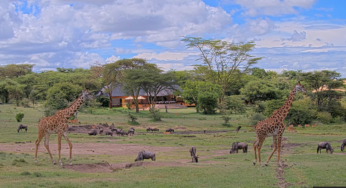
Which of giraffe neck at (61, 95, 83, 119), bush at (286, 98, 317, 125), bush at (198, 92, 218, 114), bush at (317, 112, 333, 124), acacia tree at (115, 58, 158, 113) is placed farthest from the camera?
bush at (198, 92, 218, 114)

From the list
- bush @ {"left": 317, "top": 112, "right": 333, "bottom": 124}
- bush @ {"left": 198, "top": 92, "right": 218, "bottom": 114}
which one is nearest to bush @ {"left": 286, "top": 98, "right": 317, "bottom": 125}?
bush @ {"left": 317, "top": 112, "right": 333, "bottom": 124}

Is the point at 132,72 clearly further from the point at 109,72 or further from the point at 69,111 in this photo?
the point at 69,111

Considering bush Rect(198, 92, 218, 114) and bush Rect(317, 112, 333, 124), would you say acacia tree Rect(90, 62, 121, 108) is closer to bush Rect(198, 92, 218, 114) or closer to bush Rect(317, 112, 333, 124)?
bush Rect(198, 92, 218, 114)

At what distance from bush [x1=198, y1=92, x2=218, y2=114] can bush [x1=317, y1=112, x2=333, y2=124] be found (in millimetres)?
16716

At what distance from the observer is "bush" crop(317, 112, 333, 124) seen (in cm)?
3997

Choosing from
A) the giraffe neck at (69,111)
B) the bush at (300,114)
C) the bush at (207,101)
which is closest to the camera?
the giraffe neck at (69,111)

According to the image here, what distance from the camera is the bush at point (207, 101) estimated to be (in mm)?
53531

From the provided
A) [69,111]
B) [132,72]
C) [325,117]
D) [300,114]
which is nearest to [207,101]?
[132,72]

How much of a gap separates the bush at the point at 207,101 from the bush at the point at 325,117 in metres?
16.7

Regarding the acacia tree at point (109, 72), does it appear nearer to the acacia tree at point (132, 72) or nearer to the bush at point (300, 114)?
the acacia tree at point (132, 72)

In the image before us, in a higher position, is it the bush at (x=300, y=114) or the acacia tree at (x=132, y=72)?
the acacia tree at (x=132, y=72)

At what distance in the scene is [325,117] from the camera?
40094mm

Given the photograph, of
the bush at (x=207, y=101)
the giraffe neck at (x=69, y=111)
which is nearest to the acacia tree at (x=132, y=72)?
the bush at (x=207, y=101)

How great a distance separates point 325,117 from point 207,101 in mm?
18177
